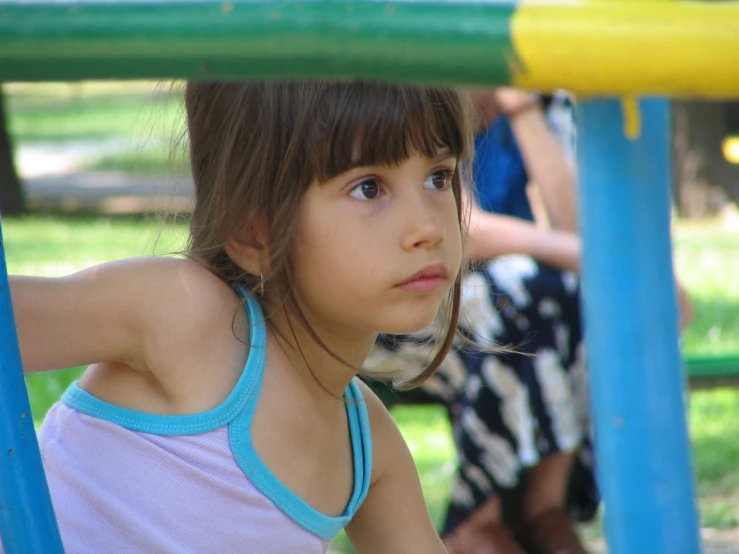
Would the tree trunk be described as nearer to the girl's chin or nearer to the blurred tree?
the blurred tree

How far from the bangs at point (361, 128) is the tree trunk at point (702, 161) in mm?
7343

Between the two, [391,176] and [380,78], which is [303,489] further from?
[380,78]

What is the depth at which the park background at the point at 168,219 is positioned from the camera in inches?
82.5

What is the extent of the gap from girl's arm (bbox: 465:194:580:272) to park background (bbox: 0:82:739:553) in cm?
70

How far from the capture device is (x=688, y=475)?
36.0 inches

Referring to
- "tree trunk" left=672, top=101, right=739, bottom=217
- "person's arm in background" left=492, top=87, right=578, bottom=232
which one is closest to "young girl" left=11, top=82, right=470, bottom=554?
"person's arm in background" left=492, top=87, right=578, bottom=232

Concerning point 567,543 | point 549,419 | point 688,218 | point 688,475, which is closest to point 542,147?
point 549,419

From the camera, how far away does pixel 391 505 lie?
1620 mm

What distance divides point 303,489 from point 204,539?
0.14 meters

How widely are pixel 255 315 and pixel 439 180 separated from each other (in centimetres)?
28

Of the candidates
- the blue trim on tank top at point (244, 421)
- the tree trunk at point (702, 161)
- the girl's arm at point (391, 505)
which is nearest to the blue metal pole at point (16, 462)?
the blue trim on tank top at point (244, 421)

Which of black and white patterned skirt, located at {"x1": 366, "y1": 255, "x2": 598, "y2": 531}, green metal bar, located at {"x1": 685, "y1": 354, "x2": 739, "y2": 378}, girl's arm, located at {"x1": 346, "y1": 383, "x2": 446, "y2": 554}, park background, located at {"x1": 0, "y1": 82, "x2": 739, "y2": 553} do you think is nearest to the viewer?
girl's arm, located at {"x1": 346, "y1": 383, "x2": 446, "y2": 554}

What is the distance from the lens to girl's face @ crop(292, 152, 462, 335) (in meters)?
1.35

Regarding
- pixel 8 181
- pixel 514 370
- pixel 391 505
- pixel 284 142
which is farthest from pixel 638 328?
pixel 8 181
